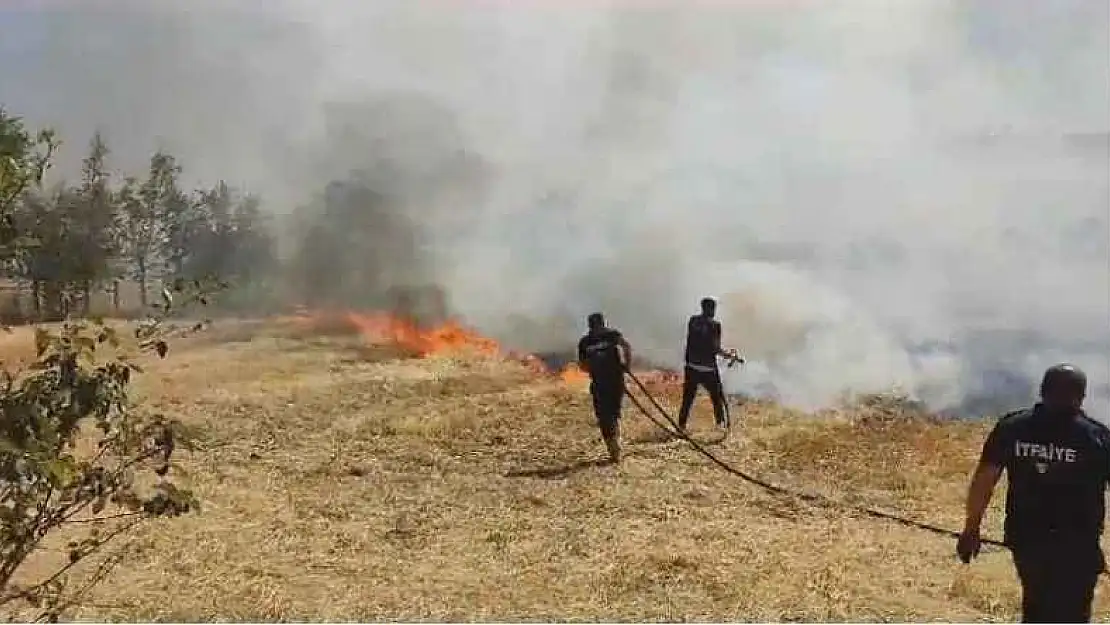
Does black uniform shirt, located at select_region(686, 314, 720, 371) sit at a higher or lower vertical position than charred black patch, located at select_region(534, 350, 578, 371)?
higher

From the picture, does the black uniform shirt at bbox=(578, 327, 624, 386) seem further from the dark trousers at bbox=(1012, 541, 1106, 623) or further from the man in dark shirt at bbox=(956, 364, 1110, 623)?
the dark trousers at bbox=(1012, 541, 1106, 623)

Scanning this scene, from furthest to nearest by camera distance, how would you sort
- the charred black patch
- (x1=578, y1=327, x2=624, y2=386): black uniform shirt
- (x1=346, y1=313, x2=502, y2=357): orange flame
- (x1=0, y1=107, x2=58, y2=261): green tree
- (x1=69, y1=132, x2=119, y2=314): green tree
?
(x1=69, y1=132, x2=119, y2=314): green tree
(x1=346, y1=313, x2=502, y2=357): orange flame
the charred black patch
(x1=578, y1=327, x2=624, y2=386): black uniform shirt
(x1=0, y1=107, x2=58, y2=261): green tree

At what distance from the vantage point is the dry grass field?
22.2 feet

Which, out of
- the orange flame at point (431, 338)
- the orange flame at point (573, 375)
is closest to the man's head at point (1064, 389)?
the orange flame at point (431, 338)

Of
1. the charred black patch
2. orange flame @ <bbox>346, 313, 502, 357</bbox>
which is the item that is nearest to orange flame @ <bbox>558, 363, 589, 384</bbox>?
the charred black patch

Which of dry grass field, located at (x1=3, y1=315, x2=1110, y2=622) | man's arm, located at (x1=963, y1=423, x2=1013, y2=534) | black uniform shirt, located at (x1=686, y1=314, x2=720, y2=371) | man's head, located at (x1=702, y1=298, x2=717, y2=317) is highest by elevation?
man's head, located at (x1=702, y1=298, x2=717, y2=317)

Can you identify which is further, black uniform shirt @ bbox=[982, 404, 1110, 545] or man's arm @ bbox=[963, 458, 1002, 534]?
man's arm @ bbox=[963, 458, 1002, 534]

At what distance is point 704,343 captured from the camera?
455 inches

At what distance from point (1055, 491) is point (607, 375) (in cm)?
593

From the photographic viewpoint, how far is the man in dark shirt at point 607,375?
1047 cm

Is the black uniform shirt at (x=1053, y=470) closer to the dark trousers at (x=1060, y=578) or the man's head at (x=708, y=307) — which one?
the dark trousers at (x=1060, y=578)

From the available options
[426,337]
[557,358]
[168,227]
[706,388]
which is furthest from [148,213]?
[706,388]

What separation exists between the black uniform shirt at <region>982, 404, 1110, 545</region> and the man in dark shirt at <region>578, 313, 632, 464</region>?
571 centimetres

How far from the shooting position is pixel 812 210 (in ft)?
75.3
